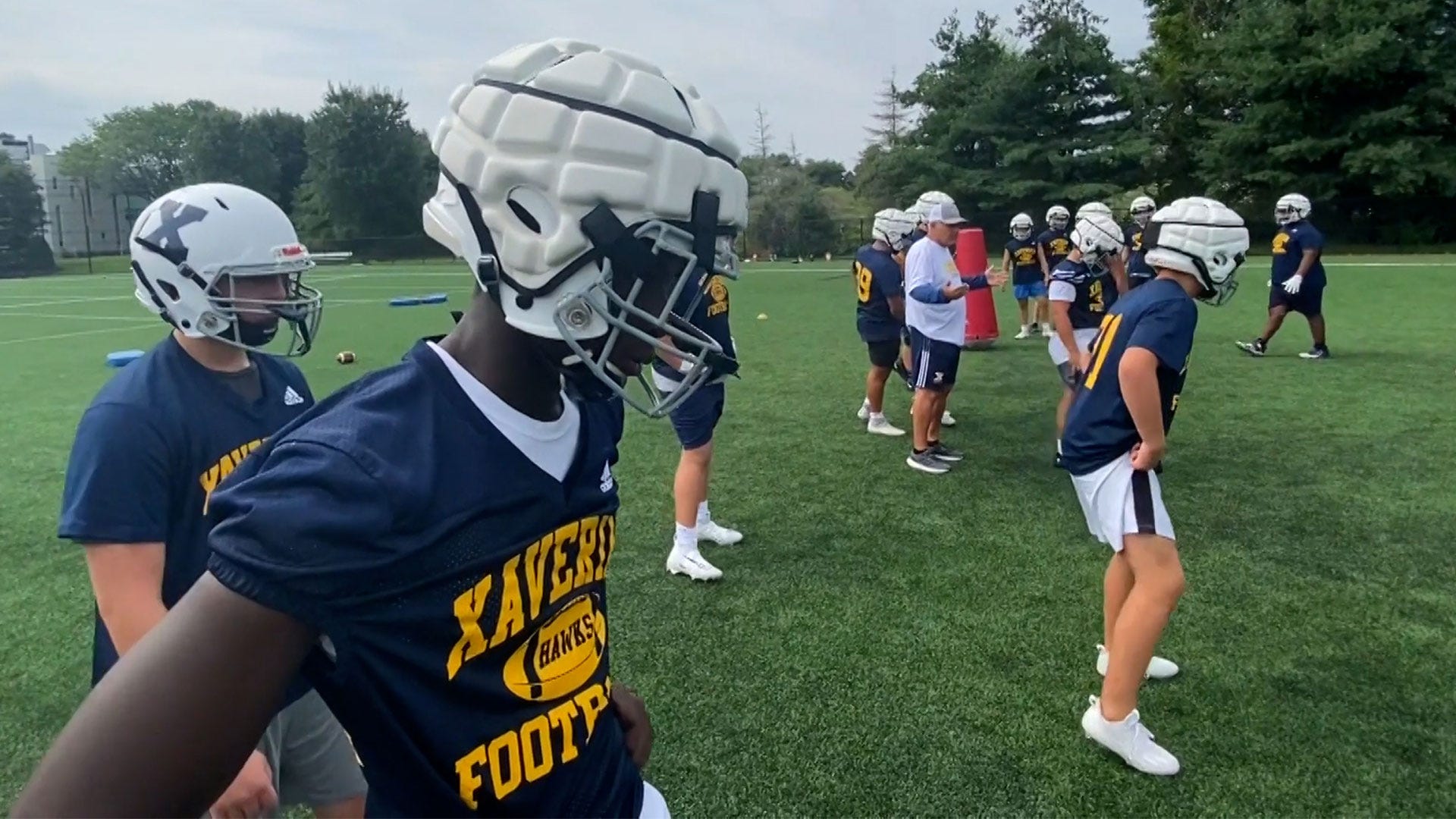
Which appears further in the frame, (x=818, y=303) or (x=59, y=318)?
(x=59, y=318)

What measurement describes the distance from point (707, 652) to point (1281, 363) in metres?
10.9

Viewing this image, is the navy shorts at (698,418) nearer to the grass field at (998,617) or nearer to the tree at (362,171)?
the grass field at (998,617)

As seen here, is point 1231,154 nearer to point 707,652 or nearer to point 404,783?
point 707,652

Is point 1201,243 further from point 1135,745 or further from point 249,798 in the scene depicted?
point 249,798

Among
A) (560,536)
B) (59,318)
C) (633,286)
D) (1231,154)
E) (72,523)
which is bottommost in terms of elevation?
(59,318)

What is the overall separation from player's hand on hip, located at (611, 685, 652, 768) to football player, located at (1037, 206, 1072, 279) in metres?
14.8

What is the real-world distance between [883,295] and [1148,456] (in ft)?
17.9

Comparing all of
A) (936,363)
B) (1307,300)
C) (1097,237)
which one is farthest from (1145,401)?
(1307,300)

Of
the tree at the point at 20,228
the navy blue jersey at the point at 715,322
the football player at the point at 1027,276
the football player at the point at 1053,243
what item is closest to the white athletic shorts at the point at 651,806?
the navy blue jersey at the point at 715,322

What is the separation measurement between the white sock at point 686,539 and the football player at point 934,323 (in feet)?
9.58

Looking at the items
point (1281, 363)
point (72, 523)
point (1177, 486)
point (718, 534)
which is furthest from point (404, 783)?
point (1281, 363)

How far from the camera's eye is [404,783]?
1.55 meters

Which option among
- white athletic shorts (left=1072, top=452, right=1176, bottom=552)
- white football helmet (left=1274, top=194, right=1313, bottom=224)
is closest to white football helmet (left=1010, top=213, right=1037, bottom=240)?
white football helmet (left=1274, top=194, right=1313, bottom=224)

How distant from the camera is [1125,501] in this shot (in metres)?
3.99
